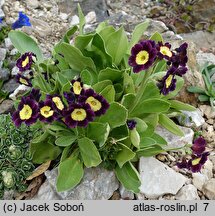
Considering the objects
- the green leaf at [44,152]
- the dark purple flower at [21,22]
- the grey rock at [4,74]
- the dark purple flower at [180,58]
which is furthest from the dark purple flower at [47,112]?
the dark purple flower at [21,22]

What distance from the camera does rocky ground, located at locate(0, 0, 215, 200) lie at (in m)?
3.16

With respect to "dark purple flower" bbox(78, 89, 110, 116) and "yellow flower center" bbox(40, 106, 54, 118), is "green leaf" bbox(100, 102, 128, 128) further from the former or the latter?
"yellow flower center" bbox(40, 106, 54, 118)

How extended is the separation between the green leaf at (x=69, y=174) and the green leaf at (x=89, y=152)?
72mm

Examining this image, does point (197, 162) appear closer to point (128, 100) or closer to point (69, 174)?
point (128, 100)

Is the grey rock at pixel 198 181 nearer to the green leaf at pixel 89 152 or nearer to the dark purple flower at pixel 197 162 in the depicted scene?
the dark purple flower at pixel 197 162

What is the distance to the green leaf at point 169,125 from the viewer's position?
10.9ft

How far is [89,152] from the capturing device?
298 cm

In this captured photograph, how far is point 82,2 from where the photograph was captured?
17.8ft

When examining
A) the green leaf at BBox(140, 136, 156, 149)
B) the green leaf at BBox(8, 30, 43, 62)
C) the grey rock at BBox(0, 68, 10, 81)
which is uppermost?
the green leaf at BBox(8, 30, 43, 62)

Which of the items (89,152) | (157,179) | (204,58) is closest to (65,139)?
(89,152)

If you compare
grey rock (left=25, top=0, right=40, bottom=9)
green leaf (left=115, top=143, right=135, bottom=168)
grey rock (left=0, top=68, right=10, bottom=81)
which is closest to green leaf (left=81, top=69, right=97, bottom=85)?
green leaf (left=115, top=143, right=135, bottom=168)

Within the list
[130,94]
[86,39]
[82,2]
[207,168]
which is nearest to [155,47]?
[130,94]

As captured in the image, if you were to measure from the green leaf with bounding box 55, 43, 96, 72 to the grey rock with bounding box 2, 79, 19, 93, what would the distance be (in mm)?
816

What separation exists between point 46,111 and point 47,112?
1 cm
